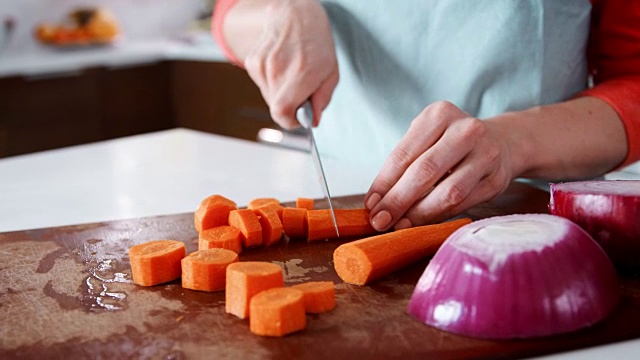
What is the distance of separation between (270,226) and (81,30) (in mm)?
3162

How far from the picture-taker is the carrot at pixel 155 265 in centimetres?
109

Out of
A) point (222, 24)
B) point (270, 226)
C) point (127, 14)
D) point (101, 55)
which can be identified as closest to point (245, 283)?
point (270, 226)

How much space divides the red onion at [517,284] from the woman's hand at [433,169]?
12.8 inches

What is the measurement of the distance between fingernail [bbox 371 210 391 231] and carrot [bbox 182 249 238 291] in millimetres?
282

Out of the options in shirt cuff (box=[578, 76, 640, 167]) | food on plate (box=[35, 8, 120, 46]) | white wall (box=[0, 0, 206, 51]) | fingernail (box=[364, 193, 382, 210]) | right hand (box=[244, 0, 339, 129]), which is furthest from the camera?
white wall (box=[0, 0, 206, 51])

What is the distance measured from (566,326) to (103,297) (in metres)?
0.58

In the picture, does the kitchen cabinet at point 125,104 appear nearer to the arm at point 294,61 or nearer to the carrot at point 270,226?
the arm at point 294,61

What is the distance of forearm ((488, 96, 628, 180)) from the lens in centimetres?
142

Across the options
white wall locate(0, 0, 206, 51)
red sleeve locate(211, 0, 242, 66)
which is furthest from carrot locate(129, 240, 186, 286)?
white wall locate(0, 0, 206, 51)

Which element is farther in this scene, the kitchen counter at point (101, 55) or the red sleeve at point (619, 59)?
the kitchen counter at point (101, 55)

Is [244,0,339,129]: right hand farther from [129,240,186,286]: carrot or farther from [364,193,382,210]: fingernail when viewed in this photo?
[129,240,186,286]: carrot

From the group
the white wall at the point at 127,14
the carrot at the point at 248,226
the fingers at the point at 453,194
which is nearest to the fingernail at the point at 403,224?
the fingers at the point at 453,194

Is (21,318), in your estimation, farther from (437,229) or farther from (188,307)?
(437,229)

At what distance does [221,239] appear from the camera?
1208 mm
